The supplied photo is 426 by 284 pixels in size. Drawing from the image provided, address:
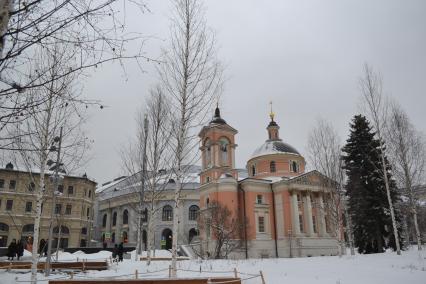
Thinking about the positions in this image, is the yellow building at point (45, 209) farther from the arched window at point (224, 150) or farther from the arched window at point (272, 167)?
the arched window at point (272, 167)

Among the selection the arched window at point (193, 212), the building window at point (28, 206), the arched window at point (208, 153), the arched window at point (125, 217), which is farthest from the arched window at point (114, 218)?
the arched window at point (208, 153)

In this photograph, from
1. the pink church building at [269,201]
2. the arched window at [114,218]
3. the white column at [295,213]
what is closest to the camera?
the pink church building at [269,201]

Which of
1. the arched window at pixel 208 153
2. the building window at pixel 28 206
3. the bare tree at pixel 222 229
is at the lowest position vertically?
the bare tree at pixel 222 229

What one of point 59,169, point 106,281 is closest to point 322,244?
point 59,169

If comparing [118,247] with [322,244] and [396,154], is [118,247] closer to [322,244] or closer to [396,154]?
[396,154]

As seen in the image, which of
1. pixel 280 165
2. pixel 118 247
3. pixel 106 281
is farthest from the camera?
pixel 280 165

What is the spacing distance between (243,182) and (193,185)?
22776 millimetres

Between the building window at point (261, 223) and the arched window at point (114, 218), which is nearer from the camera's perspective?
the building window at point (261, 223)

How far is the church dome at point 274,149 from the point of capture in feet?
156

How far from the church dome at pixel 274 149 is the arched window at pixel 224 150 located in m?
6.01

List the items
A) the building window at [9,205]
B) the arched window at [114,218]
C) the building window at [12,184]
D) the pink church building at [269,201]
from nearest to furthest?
the pink church building at [269,201] < the building window at [9,205] < the building window at [12,184] < the arched window at [114,218]

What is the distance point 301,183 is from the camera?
143 feet

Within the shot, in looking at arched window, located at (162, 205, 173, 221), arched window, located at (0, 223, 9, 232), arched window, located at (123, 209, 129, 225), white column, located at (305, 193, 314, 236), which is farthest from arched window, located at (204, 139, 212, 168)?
arched window, located at (0, 223, 9, 232)

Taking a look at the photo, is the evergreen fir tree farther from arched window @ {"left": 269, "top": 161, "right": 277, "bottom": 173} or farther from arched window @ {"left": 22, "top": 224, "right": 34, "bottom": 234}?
arched window @ {"left": 22, "top": 224, "right": 34, "bottom": 234}
